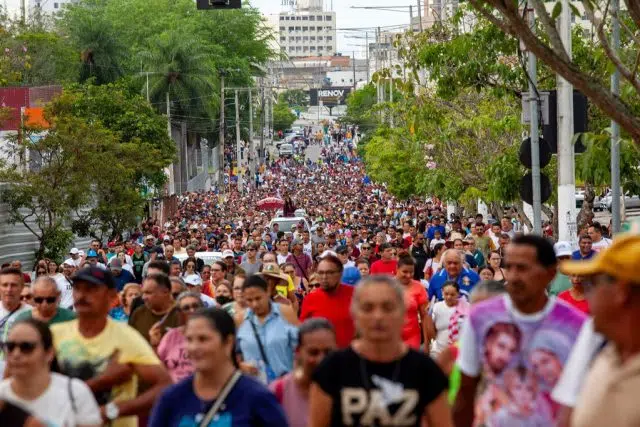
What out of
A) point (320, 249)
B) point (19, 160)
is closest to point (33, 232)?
point (19, 160)

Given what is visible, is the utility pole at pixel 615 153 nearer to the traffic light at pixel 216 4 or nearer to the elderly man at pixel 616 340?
the traffic light at pixel 216 4

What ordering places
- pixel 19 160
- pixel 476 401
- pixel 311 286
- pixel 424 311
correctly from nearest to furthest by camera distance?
pixel 476 401, pixel 424 311, pixel 311 286, pixel 19 160

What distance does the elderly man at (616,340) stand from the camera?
3.92m

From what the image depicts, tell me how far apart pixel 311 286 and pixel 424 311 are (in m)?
2.56

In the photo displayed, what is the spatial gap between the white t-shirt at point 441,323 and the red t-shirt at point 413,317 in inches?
6.5

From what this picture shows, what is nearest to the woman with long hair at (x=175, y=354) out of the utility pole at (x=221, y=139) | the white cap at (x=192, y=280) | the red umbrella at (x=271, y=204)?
the white cap at (x=192, y=280)

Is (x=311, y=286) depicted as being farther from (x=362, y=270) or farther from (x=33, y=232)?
(x=33, y=232)

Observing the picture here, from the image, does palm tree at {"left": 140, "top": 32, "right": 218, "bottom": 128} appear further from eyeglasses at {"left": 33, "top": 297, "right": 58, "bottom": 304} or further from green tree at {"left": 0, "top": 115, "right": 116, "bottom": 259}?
eyeglasses at {"left": 33, "top": 297, "right": 58, "bottom": 304}

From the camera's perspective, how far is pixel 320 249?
26.1m

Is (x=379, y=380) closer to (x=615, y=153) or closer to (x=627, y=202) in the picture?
(x=615, y=153)

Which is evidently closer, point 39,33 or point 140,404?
point 140,404

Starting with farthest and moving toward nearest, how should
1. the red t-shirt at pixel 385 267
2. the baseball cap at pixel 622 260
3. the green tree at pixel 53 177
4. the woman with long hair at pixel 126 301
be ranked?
the green tree at pixel 53 177, the red t-shirt at pixel 385 267, the woman with long hair at pixel 126 301, the baseball cap at pixel 622 260

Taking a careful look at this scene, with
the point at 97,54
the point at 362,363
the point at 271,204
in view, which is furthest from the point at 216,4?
the point at 97,54

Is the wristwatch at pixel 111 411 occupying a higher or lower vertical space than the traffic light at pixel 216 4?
lower
